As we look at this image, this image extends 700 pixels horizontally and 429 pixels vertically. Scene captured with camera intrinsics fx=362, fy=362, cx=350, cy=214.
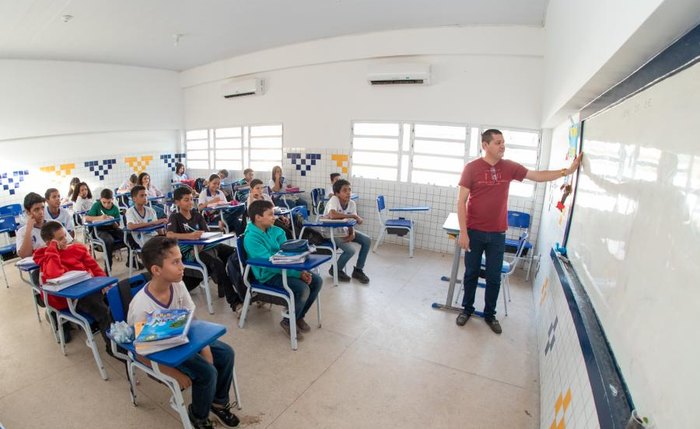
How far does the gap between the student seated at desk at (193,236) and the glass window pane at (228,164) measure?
4.63 meters

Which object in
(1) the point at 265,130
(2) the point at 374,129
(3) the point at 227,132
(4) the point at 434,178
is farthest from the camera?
(3) the point at 227,132

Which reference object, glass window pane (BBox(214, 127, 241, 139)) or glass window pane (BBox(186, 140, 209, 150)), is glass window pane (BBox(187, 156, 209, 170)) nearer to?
glass window pane (BBox(186, 140, 209, 150))

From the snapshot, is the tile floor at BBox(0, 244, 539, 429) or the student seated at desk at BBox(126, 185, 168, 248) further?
the student seated at desk at BBox(126, 185, 168, 248)

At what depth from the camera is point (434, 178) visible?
589 centimetres

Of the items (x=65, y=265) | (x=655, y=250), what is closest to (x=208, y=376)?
(x=65, y=265)

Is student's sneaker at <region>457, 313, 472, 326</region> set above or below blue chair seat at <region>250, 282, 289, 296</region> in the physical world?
below

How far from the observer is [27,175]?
6.64 meters

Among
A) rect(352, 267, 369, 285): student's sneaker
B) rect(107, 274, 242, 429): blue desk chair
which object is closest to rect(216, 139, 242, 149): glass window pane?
rect(352, 267, 369, 285): student's sneaker

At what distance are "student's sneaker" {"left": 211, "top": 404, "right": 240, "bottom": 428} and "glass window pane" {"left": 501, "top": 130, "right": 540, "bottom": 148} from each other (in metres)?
4.84

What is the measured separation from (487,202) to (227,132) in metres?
6.98

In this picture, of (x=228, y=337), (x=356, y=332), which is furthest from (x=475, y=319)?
(x=228, y=337)

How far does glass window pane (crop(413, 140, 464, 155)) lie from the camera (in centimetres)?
564

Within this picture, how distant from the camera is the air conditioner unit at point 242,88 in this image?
7.33 metres

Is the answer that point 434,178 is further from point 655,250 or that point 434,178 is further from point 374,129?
point 655,250
